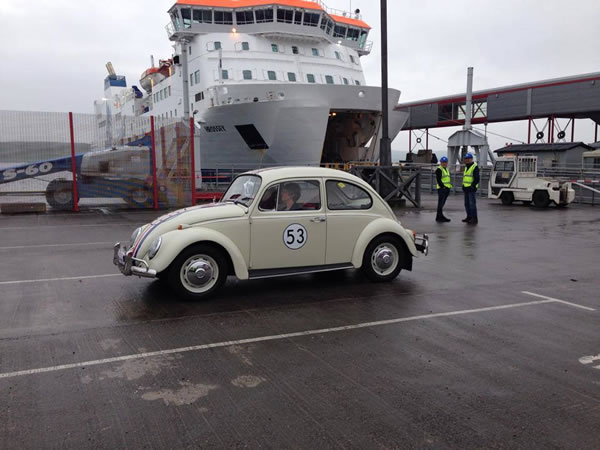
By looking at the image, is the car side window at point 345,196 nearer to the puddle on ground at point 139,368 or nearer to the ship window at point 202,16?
the puddle on ground at point 139,368

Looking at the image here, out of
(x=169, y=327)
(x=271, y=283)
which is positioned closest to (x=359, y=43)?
(x=271, y=283)

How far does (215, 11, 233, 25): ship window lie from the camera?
2623 cm

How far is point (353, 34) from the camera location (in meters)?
30.5

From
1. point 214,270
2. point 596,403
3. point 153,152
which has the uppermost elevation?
point 153,152

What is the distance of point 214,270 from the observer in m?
5.88

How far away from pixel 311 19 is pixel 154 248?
2426cm

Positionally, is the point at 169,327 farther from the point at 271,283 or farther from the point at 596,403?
the point at 596,403

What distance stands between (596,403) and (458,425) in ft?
3.60

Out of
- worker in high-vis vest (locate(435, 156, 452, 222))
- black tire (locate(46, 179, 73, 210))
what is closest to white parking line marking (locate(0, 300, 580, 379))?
worker in high-vis vest (locate(435, 156, 452, 222))

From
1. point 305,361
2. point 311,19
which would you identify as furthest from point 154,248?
point 311,19

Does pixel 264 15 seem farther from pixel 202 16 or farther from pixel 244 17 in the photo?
pixel 202 16

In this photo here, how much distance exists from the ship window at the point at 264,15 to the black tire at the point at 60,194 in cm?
1483

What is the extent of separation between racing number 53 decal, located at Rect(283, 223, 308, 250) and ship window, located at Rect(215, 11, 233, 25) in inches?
917

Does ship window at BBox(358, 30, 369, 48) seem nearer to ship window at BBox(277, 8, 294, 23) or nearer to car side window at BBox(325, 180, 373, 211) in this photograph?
ship window at BBox(277, 8, 294, 23)
